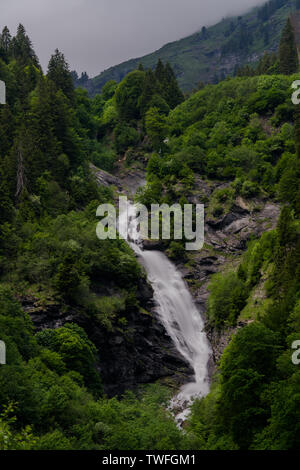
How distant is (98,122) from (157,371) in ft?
247

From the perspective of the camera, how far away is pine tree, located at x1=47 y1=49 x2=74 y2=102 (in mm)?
102688

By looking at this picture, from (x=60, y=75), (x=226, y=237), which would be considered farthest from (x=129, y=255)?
(x=60, y=75)

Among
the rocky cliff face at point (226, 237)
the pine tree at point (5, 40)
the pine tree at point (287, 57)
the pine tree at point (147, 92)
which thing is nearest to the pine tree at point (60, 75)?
the pine tree at point (5, 40)

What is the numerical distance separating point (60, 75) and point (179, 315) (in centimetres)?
5667

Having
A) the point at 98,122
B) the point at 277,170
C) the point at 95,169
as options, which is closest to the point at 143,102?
the point at 98,122

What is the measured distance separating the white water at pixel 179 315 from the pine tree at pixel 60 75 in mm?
32927

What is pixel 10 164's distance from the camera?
2739 inches

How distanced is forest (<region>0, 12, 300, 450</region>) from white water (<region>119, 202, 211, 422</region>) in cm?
256

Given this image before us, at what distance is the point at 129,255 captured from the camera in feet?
220

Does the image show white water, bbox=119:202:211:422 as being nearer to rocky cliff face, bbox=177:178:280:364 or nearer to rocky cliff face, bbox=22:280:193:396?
rocky cliff face, bbox=22:280:193:396

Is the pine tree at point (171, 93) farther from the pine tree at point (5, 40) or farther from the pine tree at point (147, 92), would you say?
the pine tree at point (5, 40)

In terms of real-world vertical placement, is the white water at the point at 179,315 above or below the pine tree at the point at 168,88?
below

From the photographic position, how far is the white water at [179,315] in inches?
2295

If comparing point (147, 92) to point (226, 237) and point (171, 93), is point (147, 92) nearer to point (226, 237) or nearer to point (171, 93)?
point (171, 93)
